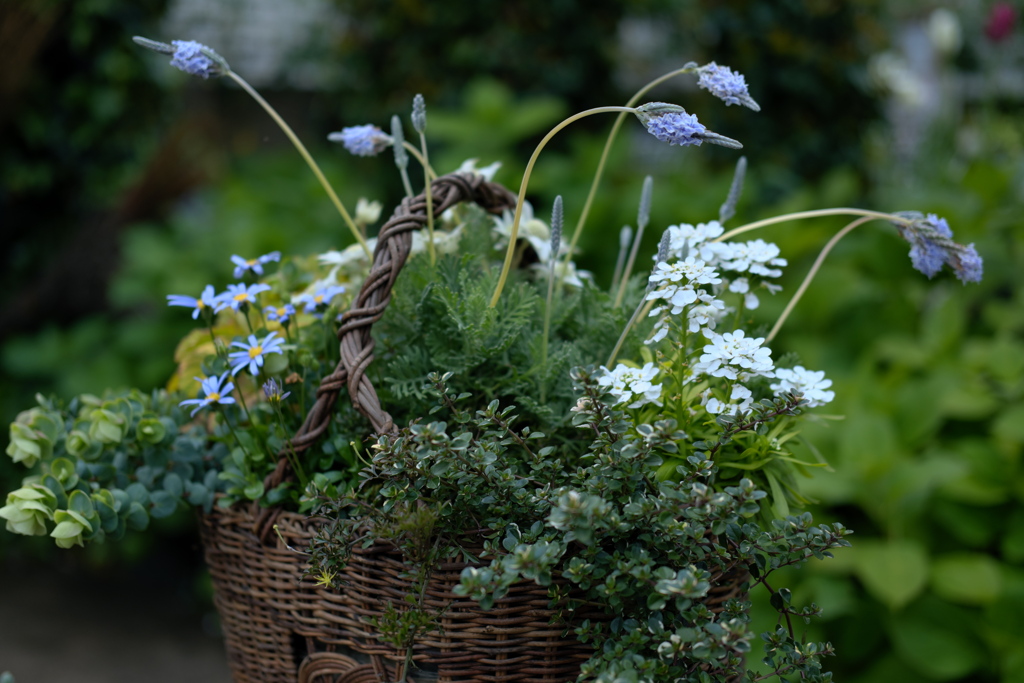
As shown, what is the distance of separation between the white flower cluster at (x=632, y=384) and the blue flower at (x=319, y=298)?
1.22 feet

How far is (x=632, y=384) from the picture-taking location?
2.56 ft

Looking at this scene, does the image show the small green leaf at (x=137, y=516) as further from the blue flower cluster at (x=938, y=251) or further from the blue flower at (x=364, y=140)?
the blue flower cluster at (x=938, y=251)

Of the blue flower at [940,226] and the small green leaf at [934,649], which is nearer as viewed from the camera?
the blue flower at [940,226]

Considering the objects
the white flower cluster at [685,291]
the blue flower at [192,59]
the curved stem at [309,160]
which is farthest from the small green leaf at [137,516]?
the white flower cluster at [685,291]

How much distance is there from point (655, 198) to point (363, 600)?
1843 mm

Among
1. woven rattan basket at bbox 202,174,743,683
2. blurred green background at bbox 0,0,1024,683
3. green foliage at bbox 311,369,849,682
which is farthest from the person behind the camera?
blurred green background at bbox 0,0,1024,683

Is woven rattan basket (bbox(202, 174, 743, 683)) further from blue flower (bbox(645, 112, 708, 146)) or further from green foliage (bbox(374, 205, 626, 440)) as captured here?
blue flower (bbox(645, 112, 708, 146))

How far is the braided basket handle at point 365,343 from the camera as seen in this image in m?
0.81

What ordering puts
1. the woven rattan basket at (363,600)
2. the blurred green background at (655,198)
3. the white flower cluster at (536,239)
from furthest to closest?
the blurred green background at (655,198)
the white flower cluster at (536,239)
the woven rattan basket at (363,600)

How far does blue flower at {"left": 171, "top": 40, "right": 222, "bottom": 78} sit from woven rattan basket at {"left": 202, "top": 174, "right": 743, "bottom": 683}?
0.29m

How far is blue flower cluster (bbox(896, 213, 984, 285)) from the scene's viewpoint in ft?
2.89

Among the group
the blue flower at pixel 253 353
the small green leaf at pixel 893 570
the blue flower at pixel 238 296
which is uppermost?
the blue flower at pixel 238 296

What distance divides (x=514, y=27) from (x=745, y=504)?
282 centimetres

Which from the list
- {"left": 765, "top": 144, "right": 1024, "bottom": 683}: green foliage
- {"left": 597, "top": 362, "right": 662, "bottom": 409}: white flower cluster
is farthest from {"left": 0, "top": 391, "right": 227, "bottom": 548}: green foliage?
{"left": 765, "top": 144, "right": 1024, "bottom": 683}: green foliage
